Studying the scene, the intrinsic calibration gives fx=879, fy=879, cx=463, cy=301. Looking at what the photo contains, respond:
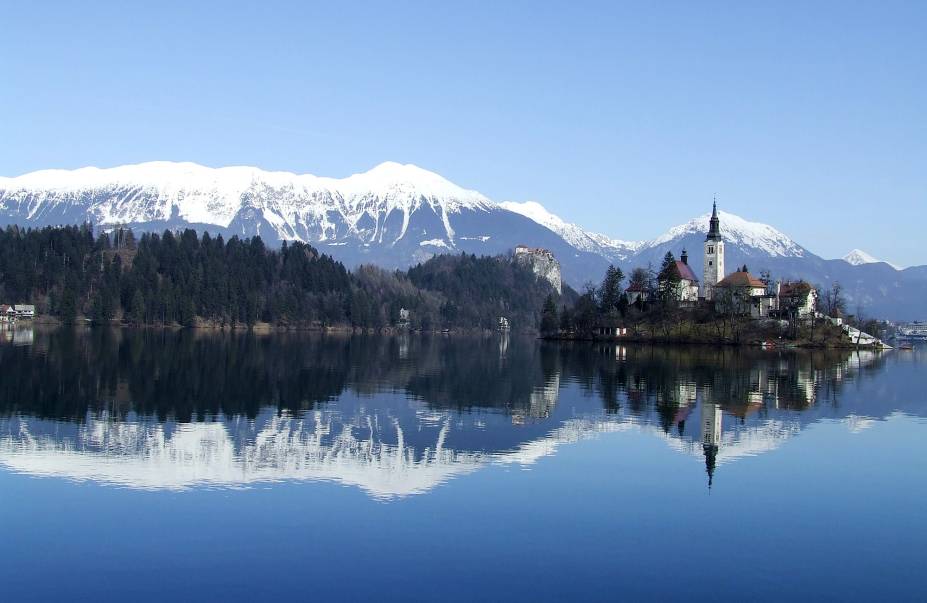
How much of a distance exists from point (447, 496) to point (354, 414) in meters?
19.8

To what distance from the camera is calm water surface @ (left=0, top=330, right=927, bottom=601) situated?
2069 cm

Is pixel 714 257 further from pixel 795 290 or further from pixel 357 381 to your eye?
pixel 357 381

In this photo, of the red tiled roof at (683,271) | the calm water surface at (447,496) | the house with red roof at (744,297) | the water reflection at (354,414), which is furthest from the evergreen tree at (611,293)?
the calm water surface at (447,496)

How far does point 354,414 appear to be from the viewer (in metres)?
47.7

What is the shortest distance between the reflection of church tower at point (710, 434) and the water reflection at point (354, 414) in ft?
0.38

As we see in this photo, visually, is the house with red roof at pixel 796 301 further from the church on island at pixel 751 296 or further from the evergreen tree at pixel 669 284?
the evergreen tree at pixel 669 284

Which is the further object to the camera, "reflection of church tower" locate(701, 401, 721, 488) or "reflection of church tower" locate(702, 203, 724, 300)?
"reflection of church tower" locate(702, 203, 724, 300)

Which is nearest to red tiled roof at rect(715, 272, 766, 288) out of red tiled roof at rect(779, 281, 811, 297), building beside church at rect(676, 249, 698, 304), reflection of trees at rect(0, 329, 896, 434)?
red tiled roof at rect(779, 281, 811, 297)

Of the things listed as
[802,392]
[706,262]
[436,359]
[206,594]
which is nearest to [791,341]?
[706,262]

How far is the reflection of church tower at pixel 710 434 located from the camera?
35.5 meters

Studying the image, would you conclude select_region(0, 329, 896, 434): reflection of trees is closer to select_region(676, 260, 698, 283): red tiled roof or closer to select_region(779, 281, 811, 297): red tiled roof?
select_region(779, 281, 811, 297): red tiled roof

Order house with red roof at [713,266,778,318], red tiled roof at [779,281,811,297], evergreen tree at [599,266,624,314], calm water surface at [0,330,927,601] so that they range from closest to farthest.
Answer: calm water surface at [0,330,927,601]
house with red roof at [713,266,778,318]
red tiled roof at [779,281,811,297]
evergreen tree at [599,266,624,314]

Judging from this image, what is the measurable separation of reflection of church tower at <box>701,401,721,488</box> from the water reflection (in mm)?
115

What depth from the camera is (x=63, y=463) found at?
103 ft
